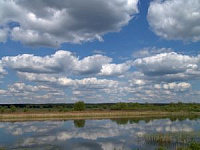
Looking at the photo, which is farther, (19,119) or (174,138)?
(19,119)

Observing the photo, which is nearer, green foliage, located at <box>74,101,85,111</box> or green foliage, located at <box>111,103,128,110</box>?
green foliage, located at <box>74,101,85,111</box>

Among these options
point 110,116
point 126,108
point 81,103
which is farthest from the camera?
point 126,108

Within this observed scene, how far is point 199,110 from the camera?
7894 cm

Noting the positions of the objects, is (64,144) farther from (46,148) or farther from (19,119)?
(19,119)

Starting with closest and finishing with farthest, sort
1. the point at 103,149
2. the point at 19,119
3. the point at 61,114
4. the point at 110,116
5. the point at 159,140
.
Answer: the point at 103,149
the point at 159,140
the point at 19,119
the point at 61,114
the point at 110,116

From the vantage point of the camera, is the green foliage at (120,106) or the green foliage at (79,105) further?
the green foliage at (120,106)

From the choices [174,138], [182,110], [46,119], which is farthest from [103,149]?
[182,110]

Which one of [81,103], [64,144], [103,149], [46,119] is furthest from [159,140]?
[81,103]

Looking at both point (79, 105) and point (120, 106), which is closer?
point (79, 105)

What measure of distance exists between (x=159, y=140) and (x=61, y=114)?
3634cm

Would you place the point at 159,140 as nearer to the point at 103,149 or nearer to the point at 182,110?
the point at 103,149

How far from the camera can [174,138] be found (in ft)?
79.6

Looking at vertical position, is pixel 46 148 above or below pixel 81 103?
below

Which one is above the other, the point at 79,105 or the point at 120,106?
the point at 79,105
